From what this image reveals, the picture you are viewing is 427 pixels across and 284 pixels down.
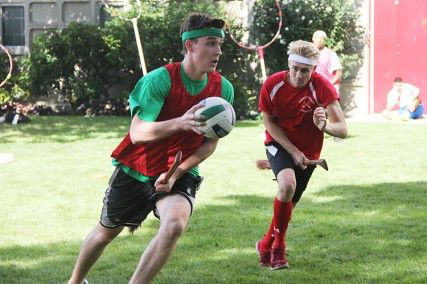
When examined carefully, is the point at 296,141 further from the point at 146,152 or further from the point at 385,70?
the point at 385,70

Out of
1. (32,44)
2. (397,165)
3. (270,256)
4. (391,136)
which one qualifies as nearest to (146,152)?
(270,256)

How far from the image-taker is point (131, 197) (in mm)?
5477

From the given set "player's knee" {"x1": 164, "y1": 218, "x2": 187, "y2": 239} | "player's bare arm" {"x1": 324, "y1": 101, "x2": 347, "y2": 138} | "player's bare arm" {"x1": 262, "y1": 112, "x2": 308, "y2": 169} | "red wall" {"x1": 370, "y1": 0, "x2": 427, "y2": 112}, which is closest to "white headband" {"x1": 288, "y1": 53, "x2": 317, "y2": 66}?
"player's bare arm" {"x1": 324, "y1": 101, "x2": 347, "y2": 138}

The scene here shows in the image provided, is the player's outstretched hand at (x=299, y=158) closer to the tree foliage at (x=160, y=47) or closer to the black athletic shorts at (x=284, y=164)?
the black athletic shorts at (x=284, y=164)

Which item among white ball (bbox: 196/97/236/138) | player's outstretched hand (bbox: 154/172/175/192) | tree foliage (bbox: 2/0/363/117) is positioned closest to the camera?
white ball (bbox: 196/97/236/138)

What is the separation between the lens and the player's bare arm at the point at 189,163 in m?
5.28

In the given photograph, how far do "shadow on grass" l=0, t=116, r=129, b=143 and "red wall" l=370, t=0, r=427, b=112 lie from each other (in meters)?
5.59

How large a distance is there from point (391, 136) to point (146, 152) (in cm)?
1049

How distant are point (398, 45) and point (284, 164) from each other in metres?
14.0

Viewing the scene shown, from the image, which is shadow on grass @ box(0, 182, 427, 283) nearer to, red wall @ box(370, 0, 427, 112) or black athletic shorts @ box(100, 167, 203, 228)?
black athletic shorts @ box(100, 167, 203, 228)

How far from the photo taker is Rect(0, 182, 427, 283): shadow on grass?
21.0 ft

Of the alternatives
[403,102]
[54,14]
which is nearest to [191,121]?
[403,102]

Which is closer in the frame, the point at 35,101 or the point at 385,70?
the point at 385,70

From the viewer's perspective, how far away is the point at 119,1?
21.5 m
